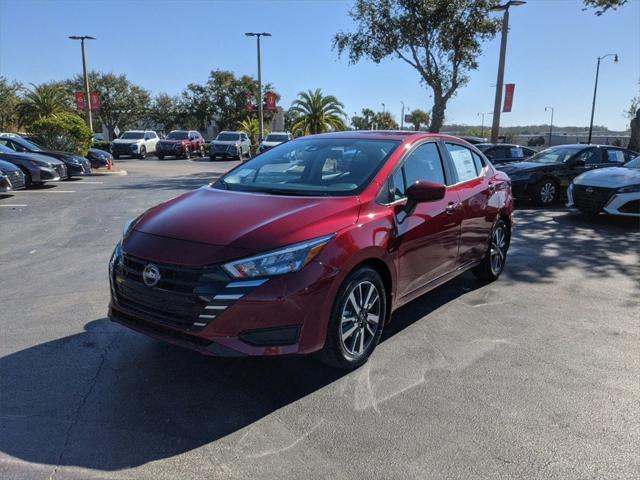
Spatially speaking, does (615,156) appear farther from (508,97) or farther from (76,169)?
(76,169)

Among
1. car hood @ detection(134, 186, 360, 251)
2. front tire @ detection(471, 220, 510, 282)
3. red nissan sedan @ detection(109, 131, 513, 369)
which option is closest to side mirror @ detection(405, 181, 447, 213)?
red nissan sedan @ detection(109, 131, 513, 369)

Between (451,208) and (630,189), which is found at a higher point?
(451,208)

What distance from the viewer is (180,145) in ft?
108

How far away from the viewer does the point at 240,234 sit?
10.9 ft

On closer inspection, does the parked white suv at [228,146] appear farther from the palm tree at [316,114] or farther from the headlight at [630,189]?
the headlight at [630,189]

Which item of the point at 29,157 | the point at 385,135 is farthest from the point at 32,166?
the point at 385,135

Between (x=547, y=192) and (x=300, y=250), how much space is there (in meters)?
11.1

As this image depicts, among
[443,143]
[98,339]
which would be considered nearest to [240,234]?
[98,339]

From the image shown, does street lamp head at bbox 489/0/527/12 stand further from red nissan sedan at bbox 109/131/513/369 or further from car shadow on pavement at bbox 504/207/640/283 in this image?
red nissan sedan at bbox 109/131/513/369

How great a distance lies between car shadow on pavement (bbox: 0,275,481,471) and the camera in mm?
2861

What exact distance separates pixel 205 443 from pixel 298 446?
53 centimetres

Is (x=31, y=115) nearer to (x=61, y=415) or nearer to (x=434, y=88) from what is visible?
(x=434, y=88)

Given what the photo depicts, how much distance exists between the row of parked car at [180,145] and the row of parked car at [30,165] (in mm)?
14687

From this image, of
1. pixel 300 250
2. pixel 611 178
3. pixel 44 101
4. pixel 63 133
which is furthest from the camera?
pixel 44 101
